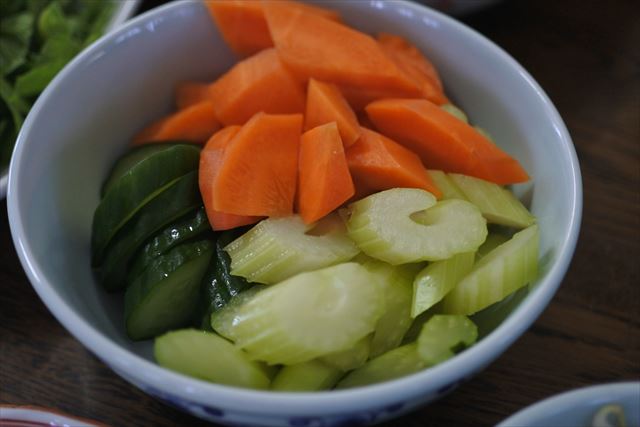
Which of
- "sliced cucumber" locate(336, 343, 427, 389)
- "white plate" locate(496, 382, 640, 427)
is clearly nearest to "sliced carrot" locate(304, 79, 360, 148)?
"sliced cucumber" locate(336, 343, 427, 389)

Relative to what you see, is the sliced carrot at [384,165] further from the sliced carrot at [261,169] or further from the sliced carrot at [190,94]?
the sliced carrot at [190,94]

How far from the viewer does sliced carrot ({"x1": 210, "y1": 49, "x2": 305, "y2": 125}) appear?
1182 mm

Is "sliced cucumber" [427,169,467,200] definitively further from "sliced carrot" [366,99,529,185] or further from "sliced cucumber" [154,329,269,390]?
"sliced cucumber" [154,329,269,390]

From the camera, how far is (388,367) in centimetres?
93

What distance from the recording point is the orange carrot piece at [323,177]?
3.39ft

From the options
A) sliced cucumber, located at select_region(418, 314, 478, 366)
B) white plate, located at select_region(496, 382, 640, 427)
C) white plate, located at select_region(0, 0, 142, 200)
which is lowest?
white plate, located at select_region(496, 382, 640, 427)

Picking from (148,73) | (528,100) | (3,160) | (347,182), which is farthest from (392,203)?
(3,160)

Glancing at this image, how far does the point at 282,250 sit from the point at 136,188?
0.75 feet

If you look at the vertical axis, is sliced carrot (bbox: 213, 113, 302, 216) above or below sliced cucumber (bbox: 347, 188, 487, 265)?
above

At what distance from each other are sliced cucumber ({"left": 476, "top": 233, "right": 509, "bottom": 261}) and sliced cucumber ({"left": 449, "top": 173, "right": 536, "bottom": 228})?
2 centimetres

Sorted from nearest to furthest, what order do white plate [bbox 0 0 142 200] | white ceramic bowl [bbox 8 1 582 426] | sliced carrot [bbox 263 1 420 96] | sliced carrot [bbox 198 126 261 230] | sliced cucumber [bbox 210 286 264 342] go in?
white ceramic bowl [bbox 8 1 582 426], sliced cucumber [bbox 210 286 264 342], sliced carrot [bbox 198 126 261 230], sliced carrot [bbox 263 1 420 96], white plate [bbox 0 0 142 200]

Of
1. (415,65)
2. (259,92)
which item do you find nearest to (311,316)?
(259,92)

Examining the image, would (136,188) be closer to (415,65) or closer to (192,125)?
(192,125)

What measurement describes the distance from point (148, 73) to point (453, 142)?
54 centimetres
